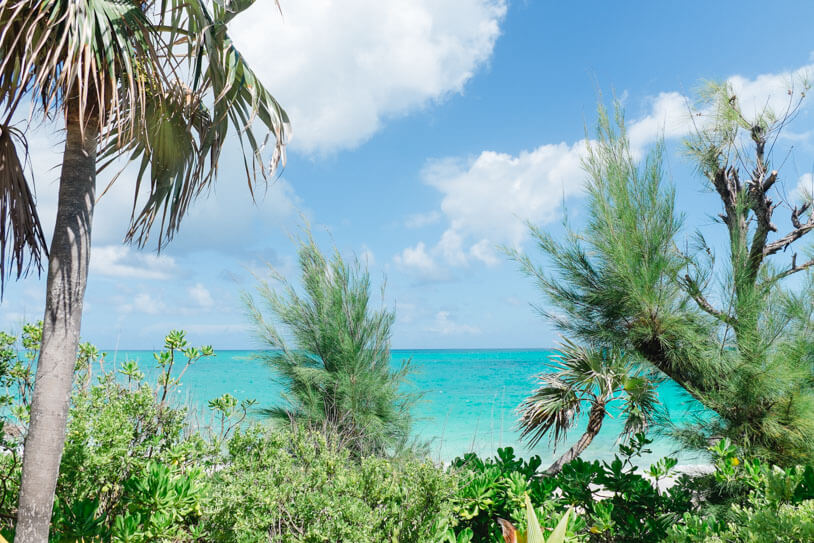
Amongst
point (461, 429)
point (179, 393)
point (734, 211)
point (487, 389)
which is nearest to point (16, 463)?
point (179, 393)

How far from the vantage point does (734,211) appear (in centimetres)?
388

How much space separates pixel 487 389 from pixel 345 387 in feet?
71.0

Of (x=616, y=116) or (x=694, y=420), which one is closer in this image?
(x=694, y=420)

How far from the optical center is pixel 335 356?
476 cm

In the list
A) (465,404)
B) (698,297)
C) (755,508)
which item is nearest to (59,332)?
(755,508)

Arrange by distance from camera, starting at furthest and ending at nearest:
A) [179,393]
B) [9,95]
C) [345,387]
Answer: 1. [345,387]
2. [179,393]
3. [9,95]

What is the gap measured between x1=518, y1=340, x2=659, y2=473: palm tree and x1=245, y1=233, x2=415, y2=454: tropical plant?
1.24 m

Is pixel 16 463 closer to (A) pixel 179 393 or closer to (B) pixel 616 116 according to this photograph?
(A) pixel 179 393

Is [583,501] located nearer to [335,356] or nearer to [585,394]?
[585,394]

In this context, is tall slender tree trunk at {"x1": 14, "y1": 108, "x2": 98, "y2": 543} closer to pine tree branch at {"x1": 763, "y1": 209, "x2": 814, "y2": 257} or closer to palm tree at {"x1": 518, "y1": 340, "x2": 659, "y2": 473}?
palm tree at {"x1": 518, "y1": 340, "x2": 659, "y2": 473}

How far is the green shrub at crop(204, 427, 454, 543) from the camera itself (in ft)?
8.42

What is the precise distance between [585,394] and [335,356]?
6.88 ft

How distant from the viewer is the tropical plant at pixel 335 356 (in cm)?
462

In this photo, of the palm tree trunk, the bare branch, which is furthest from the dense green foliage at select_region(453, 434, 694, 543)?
the bare branch
